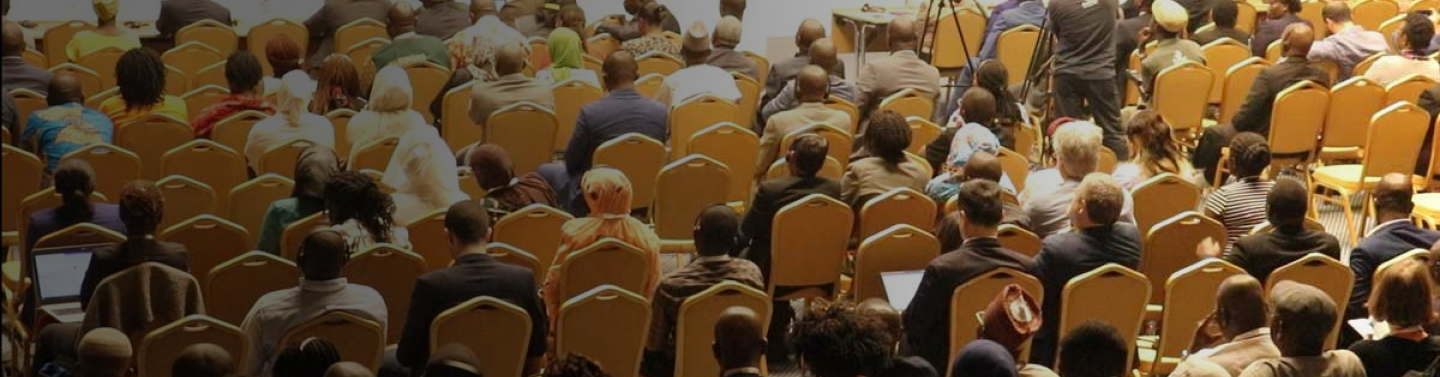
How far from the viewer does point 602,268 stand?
637 cm

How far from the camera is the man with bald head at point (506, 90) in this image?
9.15 meters

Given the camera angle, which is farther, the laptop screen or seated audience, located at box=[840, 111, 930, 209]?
seated audience, located at box=[840, 111, 930, 209]

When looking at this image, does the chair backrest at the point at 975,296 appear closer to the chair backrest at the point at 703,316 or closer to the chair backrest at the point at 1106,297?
the chair backrest at the point at 1106,297

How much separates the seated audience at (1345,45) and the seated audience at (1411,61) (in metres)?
0.66

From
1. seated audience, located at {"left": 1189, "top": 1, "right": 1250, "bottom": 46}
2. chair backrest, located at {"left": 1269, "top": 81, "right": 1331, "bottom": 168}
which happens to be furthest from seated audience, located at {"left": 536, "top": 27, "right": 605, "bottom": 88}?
seated audience, located at {"left": 1189, "top": 1, "right": 1250, "bottom": 46}

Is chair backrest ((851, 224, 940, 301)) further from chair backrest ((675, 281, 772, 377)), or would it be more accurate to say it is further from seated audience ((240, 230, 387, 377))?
seated audience ((240, 230, 387, 377))

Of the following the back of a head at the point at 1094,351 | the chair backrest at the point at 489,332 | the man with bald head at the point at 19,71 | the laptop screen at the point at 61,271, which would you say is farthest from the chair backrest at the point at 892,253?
the man with bald head at the point at 19,71

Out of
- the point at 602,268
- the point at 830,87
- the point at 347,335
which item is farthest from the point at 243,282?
the point at 830,87

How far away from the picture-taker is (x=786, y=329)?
7.33m

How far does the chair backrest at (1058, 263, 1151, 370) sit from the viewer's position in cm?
606

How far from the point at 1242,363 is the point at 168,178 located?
4.20 m

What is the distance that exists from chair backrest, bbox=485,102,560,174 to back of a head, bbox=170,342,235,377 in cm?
386

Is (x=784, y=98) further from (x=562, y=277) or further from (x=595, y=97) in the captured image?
(x=562, y=277)

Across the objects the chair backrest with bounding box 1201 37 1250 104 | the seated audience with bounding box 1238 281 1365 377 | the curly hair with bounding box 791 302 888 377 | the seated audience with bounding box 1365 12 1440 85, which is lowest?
the chair backrest with bounding box 1201 37 1250 104
